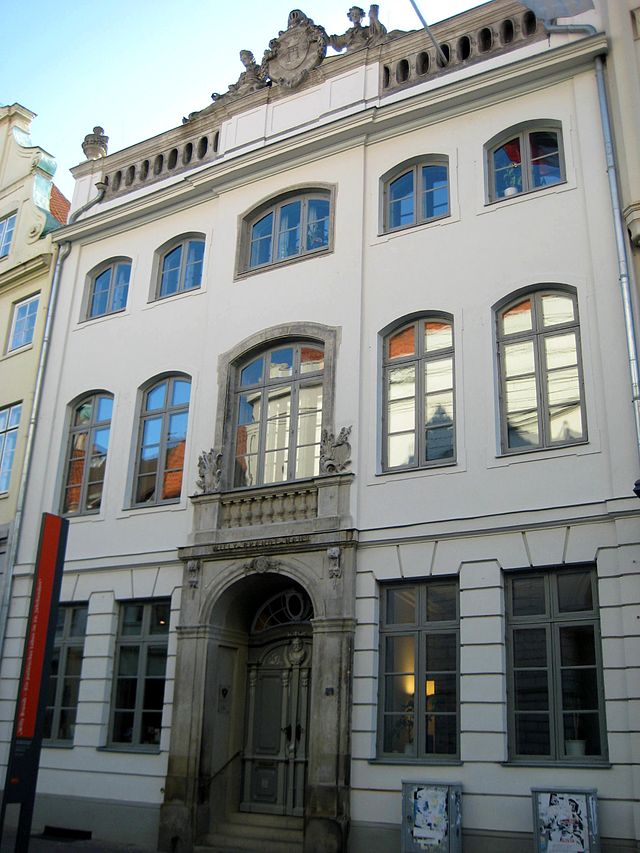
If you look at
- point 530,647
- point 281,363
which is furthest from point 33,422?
point 530,647

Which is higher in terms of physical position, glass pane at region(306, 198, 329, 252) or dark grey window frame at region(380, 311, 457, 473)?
glass pane at region(306, 198, 329, 252)

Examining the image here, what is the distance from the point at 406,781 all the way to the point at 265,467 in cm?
519

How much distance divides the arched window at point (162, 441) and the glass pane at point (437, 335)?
4.45m

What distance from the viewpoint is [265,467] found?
14336 mm

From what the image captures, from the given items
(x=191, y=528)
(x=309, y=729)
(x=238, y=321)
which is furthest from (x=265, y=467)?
Answer: (x=309, y=729)

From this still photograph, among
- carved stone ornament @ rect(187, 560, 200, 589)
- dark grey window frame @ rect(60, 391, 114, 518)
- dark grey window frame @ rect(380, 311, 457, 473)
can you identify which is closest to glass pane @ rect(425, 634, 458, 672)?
dark grey window frame @ rect(380, 311, 457, 473)

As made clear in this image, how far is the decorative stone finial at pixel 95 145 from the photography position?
19.2 metres

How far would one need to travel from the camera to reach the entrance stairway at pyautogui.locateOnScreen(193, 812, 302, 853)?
12289 mm

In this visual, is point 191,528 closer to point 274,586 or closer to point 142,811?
point 274,586

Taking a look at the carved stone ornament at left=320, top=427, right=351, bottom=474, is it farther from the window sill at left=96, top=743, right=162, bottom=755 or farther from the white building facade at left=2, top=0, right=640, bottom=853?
the window sill at left=96, top=743, right=162, bottom=755

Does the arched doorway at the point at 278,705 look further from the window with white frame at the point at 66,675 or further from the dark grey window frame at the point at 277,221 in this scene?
the dark grey window frame at the point at 277,221

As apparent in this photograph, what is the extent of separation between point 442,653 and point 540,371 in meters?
3.92

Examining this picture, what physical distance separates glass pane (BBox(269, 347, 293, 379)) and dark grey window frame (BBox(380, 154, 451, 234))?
2449 mm

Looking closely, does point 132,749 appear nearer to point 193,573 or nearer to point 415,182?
point 193,573
